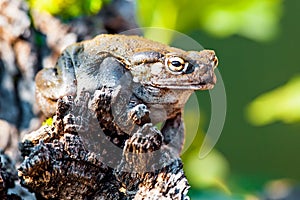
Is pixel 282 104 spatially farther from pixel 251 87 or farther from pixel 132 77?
pixel 132 77

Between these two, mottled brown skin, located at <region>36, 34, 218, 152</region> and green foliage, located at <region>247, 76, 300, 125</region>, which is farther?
green foliage, located at <region>247, 76, 300, 125</region>

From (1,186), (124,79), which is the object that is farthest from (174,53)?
(1,186)

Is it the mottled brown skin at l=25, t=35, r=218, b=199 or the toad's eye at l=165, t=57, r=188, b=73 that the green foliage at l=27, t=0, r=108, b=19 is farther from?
the toad's eye at l=165, t=57, r=188, b=73

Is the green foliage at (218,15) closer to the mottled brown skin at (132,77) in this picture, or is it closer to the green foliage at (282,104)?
the green foliage at (282,104)

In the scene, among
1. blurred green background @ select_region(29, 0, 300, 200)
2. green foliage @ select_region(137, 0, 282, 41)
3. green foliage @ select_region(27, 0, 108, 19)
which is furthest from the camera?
blurred green background @ select_region(29, 0, 300, 200)

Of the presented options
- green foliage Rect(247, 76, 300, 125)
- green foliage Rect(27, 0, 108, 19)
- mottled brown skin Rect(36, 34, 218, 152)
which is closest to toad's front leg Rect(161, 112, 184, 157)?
mottled brown skin Rect(36, 34, 218, 152)

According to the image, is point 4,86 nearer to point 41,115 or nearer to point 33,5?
point 41,115

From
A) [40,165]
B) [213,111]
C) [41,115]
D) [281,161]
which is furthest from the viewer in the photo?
[281,161]
